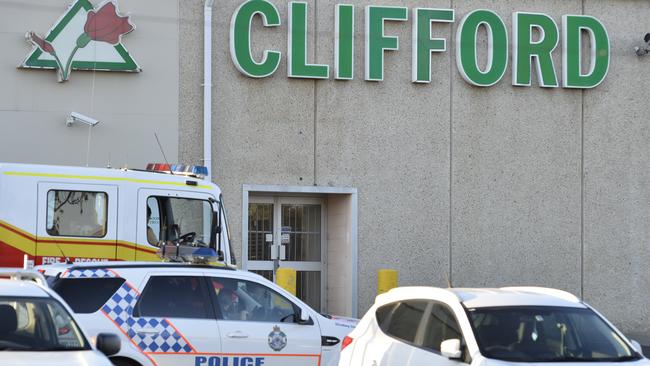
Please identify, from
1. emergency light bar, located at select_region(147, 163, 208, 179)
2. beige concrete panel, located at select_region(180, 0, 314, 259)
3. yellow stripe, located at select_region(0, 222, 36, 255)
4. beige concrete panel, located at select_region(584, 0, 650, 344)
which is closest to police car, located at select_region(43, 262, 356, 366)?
yellow stripe, located at select_region(0, 222, 36, 255)

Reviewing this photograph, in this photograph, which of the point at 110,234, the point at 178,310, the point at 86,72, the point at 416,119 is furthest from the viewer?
the point at 416,119

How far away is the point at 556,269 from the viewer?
20.7 m

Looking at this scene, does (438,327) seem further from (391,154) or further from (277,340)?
(391,154)

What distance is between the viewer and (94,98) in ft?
61.1

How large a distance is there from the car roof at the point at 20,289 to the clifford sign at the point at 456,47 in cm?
1108

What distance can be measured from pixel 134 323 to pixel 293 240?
9574 millimetres

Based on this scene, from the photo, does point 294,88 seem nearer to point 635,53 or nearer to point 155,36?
point 155,36

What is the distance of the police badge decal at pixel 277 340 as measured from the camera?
1147 cm

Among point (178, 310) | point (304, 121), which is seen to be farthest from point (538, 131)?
point (178, 310)

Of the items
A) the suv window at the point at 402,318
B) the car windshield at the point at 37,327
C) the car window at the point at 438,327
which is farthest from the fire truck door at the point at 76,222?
the car window at the point at 438,327

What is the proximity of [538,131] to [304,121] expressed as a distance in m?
4.33

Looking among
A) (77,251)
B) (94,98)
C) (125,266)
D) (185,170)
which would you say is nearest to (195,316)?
(125,266)

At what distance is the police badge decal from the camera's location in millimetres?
11469

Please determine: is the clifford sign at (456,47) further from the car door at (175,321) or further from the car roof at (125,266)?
the car door at (175,321)
